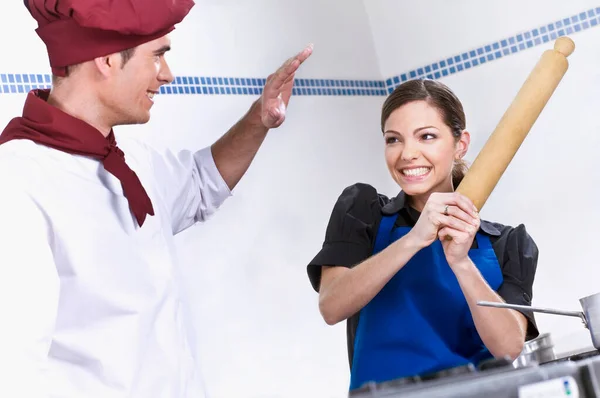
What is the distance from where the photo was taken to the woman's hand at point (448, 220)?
6.52 ft

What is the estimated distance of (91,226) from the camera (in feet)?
6.63

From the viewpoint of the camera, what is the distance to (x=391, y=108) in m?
2.39

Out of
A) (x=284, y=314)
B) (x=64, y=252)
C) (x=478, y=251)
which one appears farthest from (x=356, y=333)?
(x=284, y=314)

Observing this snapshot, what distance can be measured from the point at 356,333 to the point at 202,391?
450mm

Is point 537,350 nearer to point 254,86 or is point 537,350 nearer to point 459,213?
point 459,213

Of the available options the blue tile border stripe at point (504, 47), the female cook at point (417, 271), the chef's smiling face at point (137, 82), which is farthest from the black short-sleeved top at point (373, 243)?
the blue tile border stripe at point (504, 47)

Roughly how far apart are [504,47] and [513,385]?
2.99 meters

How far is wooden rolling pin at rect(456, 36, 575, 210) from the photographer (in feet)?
6.86

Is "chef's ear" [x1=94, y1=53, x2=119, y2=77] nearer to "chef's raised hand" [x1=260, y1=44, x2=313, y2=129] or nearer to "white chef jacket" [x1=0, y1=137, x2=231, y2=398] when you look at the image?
"white chef jacket" [x1=0, y1=137, x2=231, y2=398]

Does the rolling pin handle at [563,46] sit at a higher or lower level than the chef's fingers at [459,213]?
higher

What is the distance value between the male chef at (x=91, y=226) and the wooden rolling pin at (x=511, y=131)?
81 cm

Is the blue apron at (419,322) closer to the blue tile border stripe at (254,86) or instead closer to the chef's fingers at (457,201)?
the chef's fingers at (457,201)

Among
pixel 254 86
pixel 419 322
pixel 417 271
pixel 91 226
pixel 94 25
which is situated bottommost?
pixel 419 322

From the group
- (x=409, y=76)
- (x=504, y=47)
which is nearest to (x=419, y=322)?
(x=504, y=47)
